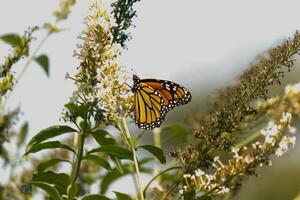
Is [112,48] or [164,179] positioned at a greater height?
[112,48]

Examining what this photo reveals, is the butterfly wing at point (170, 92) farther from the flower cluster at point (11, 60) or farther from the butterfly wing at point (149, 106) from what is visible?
the flower cluster at point (11, 60)

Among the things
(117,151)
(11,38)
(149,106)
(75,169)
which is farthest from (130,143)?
(149,106)

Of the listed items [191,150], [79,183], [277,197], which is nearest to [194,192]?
[191,150]

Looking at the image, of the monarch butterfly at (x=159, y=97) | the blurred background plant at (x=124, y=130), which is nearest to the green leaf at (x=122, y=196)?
the blurred background plant at (x=124, y=130)

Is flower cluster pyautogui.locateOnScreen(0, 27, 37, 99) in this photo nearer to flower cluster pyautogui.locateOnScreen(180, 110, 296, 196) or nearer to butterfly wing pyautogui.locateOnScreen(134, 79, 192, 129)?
flower cluster pyautogui.locateOnScreen(180, 110, 296, 196)

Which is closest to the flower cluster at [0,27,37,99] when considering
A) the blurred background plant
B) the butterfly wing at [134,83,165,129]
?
the blurred background plant

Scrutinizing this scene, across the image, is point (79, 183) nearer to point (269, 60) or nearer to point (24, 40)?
point (24, 40)
